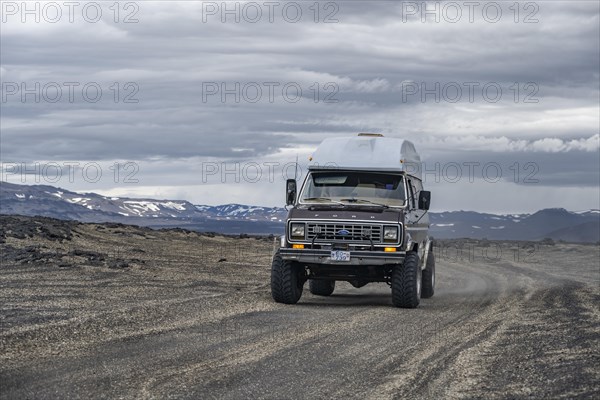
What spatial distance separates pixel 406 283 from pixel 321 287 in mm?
4514

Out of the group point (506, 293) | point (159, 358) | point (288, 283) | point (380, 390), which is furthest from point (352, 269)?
point (380, 390)

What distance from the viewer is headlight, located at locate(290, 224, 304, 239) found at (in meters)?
19.2

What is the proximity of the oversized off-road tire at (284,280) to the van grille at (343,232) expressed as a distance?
952 millimetres

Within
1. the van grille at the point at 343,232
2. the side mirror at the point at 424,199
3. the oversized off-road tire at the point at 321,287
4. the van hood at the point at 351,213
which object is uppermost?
→ the side mirror at the point at 424,199

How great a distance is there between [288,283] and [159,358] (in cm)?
793

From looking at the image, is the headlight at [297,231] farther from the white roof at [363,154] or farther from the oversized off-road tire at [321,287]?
the oversized off-road tire at [321,287]

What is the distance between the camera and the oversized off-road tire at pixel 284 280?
1962 centimetres

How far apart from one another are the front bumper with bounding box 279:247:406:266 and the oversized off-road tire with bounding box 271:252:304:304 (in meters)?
0.55

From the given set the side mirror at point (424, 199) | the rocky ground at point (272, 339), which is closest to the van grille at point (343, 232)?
the rocky ground at point (272, 339)

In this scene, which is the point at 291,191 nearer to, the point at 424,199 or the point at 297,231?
the point at 297,231

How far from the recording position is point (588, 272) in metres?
38.7

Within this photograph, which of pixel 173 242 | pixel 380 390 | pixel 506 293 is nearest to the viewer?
pixel 380 390

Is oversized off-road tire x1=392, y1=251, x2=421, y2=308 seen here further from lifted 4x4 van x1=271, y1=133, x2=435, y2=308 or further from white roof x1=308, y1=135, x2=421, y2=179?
white roof x1=308, y1=135, x2=421, y2=179

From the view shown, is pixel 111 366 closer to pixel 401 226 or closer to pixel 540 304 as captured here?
pixel 401 226
